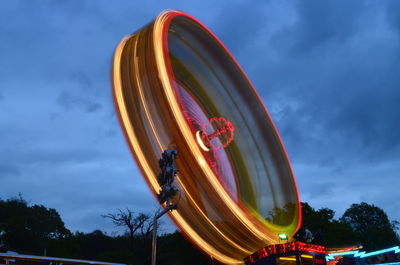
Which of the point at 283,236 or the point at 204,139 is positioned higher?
the point at 204,139

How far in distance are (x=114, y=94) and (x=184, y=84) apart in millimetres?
4330

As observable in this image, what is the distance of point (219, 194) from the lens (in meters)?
12.7

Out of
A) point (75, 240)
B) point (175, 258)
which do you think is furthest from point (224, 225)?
point (75, 240)

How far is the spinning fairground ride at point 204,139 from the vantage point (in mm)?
12719

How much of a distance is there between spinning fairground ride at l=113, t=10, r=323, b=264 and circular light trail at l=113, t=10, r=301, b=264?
0.04 meters

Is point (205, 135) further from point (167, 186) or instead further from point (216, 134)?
point (167, 186)

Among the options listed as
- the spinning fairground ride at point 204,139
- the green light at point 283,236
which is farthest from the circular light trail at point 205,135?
the green light at point 283,236

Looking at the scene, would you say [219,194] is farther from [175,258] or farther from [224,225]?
[175,258]

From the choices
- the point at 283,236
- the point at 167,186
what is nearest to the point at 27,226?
the point at 283,236

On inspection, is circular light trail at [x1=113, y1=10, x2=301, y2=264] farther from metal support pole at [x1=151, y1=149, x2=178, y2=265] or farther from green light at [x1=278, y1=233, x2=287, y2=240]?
metal support pole at [x1=151, y1=149, x2=178, y2=265]

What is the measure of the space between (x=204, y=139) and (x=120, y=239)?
39880mm

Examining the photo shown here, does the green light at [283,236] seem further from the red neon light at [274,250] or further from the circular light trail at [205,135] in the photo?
the red neon light at [274,250]

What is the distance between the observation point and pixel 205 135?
15.2 meters

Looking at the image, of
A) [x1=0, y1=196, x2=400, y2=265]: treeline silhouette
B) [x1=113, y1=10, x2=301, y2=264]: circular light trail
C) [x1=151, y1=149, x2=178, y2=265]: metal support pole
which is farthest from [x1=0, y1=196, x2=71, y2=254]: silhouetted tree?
[x1=151, y1=149, x2=178, y2=265]: metal support pole
